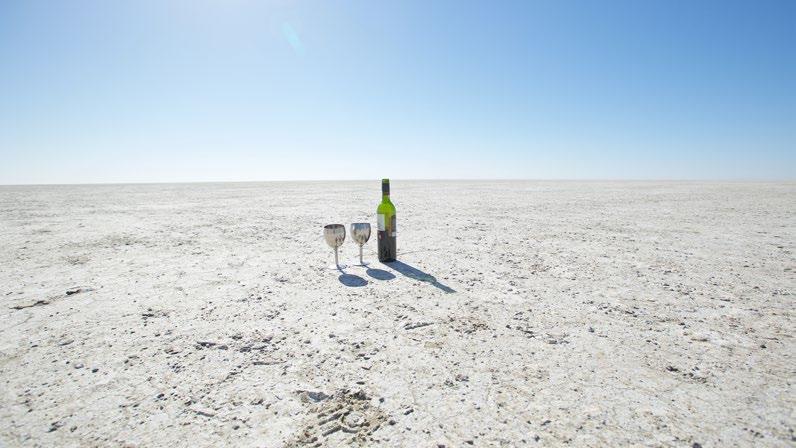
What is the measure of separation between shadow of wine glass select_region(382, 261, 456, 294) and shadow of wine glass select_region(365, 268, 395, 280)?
133 millimetres

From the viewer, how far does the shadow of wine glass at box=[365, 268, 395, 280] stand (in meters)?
3.09

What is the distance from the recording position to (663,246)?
4.19 metres

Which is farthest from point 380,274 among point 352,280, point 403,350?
point 403,350

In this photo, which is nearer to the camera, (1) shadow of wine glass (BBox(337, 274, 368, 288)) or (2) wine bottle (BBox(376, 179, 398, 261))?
(1) shadow of wine glass (BBox(337, 274, 368, 288))

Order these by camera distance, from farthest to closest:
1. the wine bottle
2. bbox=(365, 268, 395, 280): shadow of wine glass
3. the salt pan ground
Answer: the wine bottle → bbox=(365, 268, 395, 280): shadow of wine glass → the salt pan ground

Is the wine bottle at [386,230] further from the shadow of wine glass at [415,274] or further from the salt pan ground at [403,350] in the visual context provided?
the salt pan ground at [403,350]

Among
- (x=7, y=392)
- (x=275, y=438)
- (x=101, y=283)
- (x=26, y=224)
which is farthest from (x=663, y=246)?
(x=26, y=224)

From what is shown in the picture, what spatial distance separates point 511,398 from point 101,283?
3.39 metres

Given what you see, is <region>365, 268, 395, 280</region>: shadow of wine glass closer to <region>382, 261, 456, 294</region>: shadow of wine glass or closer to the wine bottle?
<region>382, 261, 456, 294</region>: shadow of wine glass

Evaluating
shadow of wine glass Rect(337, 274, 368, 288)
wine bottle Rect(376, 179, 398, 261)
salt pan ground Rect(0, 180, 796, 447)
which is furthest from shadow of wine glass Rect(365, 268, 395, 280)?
wine bottle Rect(376, 179, 398, 261)

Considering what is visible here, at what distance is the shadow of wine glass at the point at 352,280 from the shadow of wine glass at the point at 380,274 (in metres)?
0.14

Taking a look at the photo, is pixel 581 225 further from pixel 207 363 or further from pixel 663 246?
pixel 207 363

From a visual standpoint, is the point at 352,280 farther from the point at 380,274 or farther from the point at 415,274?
the point at 415,274

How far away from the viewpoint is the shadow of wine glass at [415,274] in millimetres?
2807
